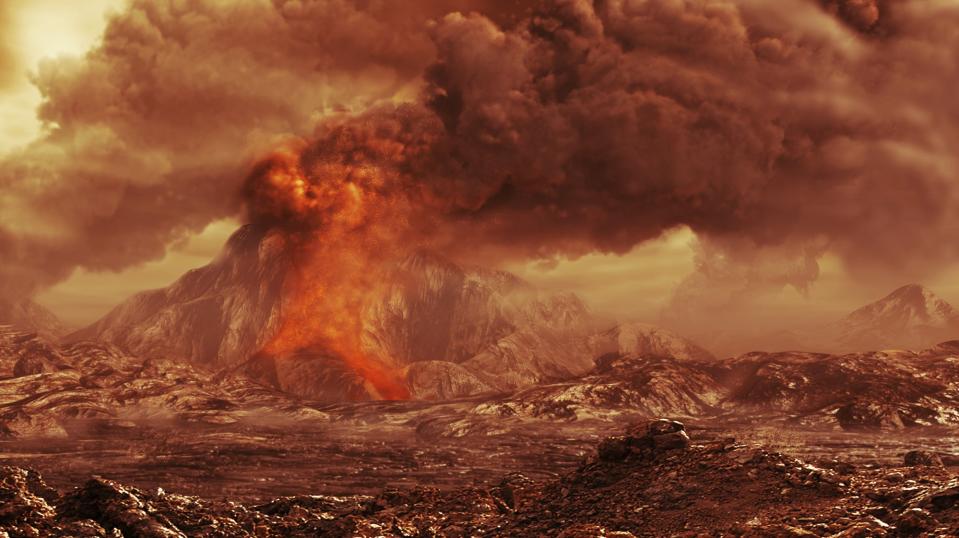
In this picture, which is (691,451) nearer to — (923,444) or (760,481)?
(760,481)

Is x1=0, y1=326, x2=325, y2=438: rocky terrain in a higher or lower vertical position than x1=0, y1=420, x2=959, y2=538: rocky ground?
lower

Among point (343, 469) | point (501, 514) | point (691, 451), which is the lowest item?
point (343, 469)

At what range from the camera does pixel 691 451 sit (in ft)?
79.0

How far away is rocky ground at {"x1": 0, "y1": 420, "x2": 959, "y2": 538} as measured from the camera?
53.8ft

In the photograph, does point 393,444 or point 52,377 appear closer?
point 393,444

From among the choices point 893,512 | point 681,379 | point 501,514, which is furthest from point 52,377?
point 893,512

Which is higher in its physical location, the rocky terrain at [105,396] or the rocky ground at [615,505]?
the rocky ground at [615,505]

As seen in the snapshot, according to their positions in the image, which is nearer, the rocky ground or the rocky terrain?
the rocky ground

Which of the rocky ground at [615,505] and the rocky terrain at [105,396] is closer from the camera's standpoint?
the rocky ground at [615,505]

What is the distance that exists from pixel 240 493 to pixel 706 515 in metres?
56.1

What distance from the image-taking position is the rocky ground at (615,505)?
53.8ft

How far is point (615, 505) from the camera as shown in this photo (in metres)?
22.3

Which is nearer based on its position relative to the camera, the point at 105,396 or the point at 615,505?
the point at 615,505

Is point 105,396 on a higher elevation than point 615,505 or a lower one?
lower
